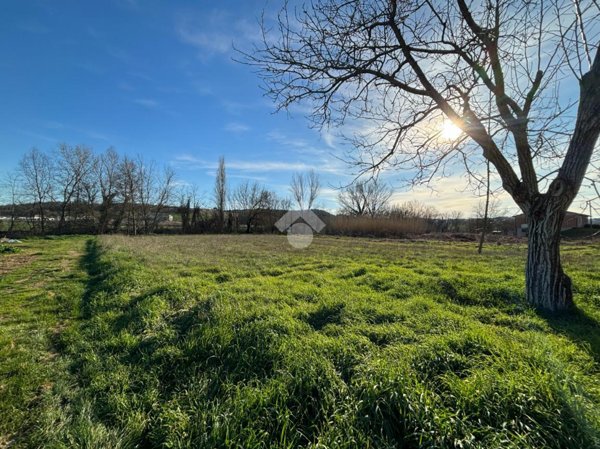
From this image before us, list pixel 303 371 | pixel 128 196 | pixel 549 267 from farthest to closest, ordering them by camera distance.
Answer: pixel 128 196 < pixel 549 267 < pixel 303 371

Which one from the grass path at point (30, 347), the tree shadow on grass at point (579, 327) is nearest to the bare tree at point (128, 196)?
the grass path at point (30, 347)

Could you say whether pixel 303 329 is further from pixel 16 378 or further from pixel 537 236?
pixel 537 236

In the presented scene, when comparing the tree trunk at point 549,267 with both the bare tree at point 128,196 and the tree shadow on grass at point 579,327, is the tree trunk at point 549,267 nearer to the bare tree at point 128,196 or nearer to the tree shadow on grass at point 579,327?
the tree shadow on grass at point 579,327

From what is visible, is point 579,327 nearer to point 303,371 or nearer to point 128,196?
point 303,371

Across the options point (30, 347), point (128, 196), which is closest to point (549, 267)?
point (30, 347)

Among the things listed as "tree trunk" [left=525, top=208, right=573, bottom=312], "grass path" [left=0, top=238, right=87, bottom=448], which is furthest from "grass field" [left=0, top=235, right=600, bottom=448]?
"tree trunk" [left=525, top=208, right=573, bottom=312]

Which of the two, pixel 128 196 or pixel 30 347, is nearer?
pixel 30 347

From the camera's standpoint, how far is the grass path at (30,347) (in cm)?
226

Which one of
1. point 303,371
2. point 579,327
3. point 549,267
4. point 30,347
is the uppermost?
point 549,267

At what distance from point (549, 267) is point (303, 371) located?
14.0ft

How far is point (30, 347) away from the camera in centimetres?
351

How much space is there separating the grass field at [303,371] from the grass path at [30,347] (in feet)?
0.07

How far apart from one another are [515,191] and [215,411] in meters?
5.34

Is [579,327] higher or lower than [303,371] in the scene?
higher
